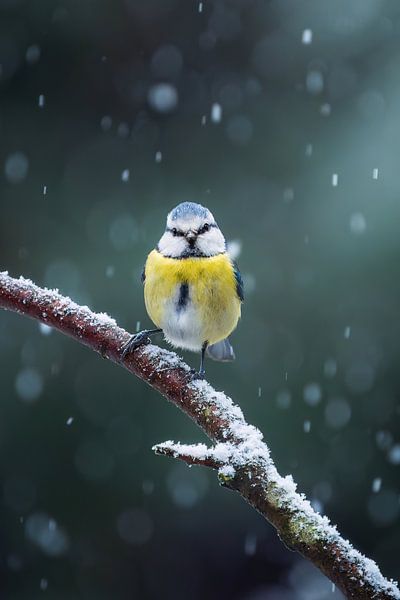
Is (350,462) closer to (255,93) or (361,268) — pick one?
(361,268)

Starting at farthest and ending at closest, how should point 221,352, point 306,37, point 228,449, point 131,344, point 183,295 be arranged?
point 306,37, point 221,352, point 183,295, point 131,344, point 228,449

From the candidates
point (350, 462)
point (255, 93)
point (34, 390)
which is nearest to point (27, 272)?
point (34, 390)

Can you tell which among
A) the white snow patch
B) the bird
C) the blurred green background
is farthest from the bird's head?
the white snow patch

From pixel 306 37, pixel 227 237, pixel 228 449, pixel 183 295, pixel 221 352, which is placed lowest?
pixel 228 449

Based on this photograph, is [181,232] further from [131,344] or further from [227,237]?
[227,237]

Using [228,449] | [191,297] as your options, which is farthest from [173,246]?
[228,449]

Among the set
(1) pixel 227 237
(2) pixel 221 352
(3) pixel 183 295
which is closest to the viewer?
(3) pixel 183 295

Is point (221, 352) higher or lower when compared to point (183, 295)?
higher

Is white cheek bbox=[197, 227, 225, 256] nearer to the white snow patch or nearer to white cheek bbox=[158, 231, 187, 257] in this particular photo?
white cheek bbox=[158, 231, 187, 257]
